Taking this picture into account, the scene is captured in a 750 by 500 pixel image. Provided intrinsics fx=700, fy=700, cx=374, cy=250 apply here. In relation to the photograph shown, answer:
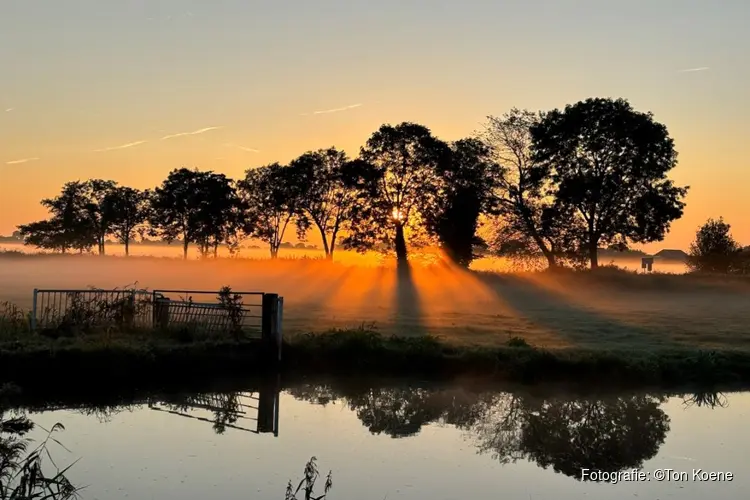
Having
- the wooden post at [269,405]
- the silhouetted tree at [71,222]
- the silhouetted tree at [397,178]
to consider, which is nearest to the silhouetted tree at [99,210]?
the silhouetted tree at [71,222]

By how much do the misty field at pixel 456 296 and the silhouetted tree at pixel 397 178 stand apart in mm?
3970

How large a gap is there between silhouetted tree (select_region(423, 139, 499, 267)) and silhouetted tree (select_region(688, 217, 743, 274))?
28.2 meters

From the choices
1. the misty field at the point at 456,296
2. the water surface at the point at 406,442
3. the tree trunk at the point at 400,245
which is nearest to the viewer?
the water surface at the point at 406,442

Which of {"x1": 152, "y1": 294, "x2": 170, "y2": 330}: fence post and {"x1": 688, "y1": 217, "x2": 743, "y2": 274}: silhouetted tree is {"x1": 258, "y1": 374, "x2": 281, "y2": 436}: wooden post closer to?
{"x1": 152, "y1": 294, "x2": 170, "y2": 330}: fence post

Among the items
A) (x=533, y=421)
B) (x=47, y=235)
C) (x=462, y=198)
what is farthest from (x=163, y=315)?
(x=47, y=235)

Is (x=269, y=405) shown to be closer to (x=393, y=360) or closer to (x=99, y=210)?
(x=393, y=360)

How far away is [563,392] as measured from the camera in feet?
66.1

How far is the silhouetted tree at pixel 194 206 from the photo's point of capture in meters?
81.0

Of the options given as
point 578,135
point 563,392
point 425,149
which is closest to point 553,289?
point 578,135

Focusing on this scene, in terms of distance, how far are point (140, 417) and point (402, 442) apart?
609cm

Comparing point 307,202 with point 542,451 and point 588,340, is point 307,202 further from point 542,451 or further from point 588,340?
point 542,451

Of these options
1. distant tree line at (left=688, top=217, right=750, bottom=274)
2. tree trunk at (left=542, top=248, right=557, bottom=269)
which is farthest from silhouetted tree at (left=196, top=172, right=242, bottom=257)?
distant tree line at (left=688, top=217, right=750, bottom=274)

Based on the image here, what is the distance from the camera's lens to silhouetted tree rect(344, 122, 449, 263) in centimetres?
6531

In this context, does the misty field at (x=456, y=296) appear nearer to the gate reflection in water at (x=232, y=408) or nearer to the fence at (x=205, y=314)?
the fence at (x=205, y=314)
